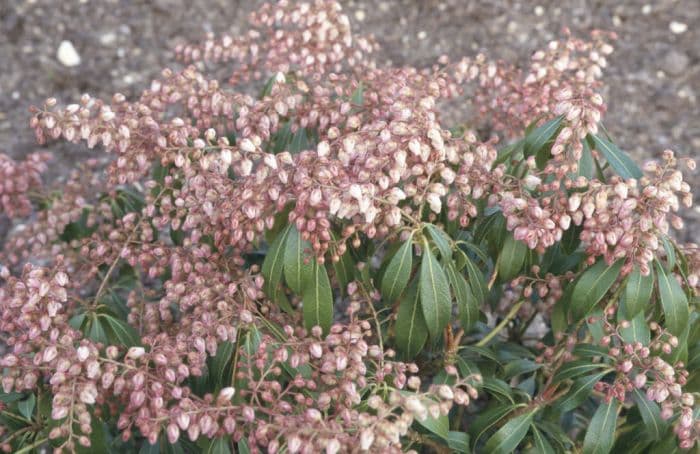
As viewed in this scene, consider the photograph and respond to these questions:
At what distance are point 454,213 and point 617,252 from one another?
0.37 meters

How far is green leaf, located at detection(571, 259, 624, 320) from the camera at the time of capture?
177 cm

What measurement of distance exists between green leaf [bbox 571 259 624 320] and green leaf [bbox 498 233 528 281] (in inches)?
6.3

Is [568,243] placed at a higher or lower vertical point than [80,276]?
higher

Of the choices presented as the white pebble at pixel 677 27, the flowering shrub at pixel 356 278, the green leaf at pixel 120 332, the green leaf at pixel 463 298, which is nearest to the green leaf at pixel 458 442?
the flowering shrub at pixel 356 278

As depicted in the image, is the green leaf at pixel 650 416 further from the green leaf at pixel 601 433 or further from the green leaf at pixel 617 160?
the green leaf at pixel 617 160

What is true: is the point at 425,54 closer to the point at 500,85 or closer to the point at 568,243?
the point at 500,85

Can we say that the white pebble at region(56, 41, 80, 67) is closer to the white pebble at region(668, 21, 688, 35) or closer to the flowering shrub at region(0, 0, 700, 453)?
A: the flowering shrub at region(0, 0, 700, 453)

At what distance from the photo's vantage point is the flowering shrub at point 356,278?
62.3 inches

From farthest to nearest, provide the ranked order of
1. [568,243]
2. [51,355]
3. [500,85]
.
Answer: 1. [500,85]
2. [568,243]
3. [51,355]

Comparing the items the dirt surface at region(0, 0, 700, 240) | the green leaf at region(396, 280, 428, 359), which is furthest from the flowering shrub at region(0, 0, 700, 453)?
the dirt surface at region(0, 0, 700, 240)

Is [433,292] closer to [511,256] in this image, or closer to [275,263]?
[511,256]

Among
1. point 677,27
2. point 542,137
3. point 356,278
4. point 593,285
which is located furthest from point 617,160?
point 677,27

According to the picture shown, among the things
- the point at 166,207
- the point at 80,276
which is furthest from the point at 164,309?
the point at 80,276

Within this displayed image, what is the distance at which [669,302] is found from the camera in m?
1.75
